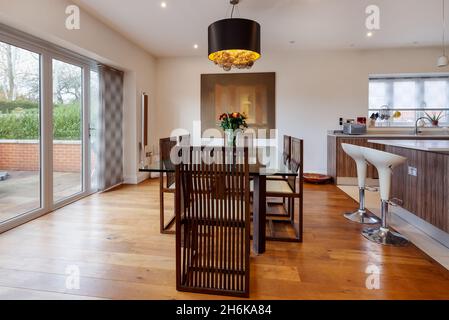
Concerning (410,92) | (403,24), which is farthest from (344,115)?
(403,24)

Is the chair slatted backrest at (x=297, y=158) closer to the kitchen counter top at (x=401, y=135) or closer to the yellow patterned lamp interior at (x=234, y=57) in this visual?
the yellow patterned lamp interior at (x=234, y=57)

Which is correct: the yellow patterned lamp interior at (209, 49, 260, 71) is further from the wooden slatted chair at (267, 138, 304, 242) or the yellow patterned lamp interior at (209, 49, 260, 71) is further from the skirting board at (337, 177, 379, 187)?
the skirting board at (337, 177, 379, 187)

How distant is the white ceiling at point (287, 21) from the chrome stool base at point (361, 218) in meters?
2.64

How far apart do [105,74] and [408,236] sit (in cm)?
473

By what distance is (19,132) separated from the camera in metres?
2.97

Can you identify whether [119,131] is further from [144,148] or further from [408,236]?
[408,236]

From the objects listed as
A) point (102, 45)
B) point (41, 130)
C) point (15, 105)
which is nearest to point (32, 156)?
point (41, 130)

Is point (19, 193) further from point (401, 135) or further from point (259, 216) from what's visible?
point (401, 135)

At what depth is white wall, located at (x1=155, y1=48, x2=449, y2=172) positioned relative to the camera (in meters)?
5.32

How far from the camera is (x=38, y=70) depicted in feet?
10.5

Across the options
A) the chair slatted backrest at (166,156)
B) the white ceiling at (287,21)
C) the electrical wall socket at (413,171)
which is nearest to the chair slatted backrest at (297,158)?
the chair slatted backrest at (166,156)

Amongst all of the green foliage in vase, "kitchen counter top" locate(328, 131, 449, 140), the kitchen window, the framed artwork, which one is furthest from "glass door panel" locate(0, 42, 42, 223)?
the kitchen window

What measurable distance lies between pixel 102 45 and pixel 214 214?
3542mm

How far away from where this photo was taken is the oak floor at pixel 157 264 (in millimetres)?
1739
